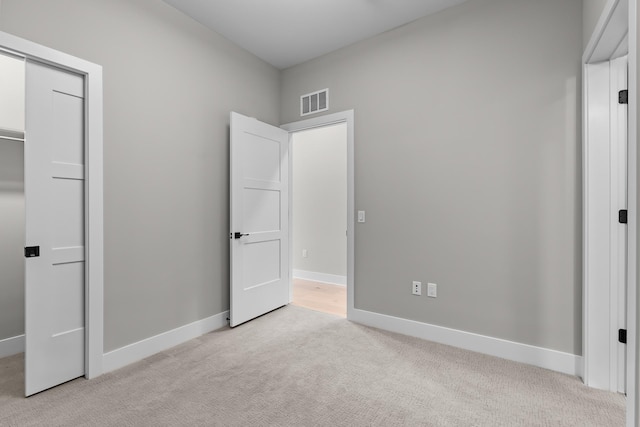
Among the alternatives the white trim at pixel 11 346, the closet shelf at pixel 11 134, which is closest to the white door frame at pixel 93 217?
the closet shelf at pixel 11 134

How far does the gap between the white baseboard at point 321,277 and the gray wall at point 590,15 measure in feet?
12.6

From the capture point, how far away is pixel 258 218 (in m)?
3.31

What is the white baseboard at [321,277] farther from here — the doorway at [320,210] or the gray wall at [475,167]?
the gray wall at [475,167]

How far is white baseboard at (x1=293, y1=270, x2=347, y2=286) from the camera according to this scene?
16.1 ft

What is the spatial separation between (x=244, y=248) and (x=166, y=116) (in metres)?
1.41

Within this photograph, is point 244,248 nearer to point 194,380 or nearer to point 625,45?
point 194,380

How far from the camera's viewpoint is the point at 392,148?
9.67 feet

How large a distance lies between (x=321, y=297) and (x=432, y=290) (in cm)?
180

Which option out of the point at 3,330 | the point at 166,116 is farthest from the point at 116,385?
the point at 166,116

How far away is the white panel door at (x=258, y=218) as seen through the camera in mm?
3017

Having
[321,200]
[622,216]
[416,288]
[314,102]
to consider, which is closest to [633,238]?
[622,216]

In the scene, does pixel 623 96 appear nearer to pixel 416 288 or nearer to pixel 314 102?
pixel 416 288

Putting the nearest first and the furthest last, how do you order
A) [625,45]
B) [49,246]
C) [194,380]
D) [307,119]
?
[625,45], [49,246], [194,380], [307,119]

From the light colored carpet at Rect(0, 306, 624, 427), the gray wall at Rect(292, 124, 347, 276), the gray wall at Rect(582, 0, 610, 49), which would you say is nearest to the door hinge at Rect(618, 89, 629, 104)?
the gray wall at Rect(582, 0, 610, 49)
